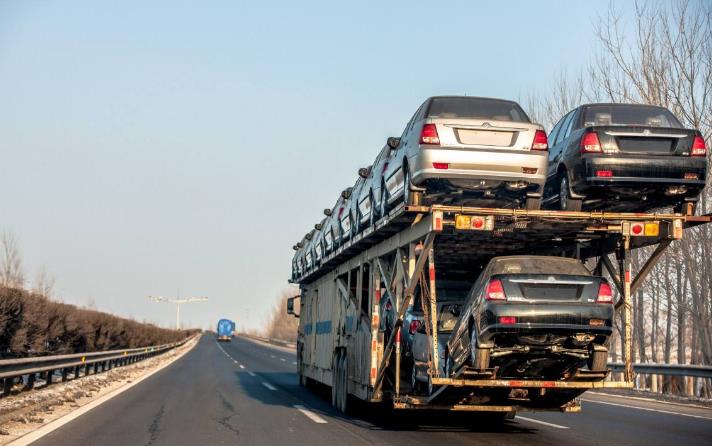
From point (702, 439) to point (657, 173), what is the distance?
3.37 m

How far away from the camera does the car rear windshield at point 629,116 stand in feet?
38.2

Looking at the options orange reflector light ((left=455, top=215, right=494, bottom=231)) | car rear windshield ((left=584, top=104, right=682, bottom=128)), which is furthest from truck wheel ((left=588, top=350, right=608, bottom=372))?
car rear windshield ((left=584, top=104, right=682, bottom=128))

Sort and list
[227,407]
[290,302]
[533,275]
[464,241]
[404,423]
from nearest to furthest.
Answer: [533,275] < [464,241] < [404,423] < [227,407] < [290,302]

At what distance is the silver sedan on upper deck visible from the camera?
33.1 feet

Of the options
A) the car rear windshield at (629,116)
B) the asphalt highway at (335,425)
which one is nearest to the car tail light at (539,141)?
the car rear windshield at (629,116)

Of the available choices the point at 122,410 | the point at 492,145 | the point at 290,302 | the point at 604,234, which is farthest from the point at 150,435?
the point at 290,302

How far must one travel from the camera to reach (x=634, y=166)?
34.7 ft

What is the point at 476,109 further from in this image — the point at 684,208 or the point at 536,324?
the point at 536,324

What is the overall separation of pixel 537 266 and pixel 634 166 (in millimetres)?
1891

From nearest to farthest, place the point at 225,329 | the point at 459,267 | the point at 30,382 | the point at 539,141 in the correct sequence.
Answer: the point at 539,141, the point at 459,267, the point at 30,382, the point at 225,329

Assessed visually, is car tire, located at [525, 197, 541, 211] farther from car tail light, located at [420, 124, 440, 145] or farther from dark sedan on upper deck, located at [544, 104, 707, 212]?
car tail light, located at [420, 124, 440, 145]

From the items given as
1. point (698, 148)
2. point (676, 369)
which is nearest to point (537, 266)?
point (698, 148)

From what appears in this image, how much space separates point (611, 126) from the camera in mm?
10914

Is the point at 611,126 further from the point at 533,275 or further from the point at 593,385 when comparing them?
the point at 593,385
